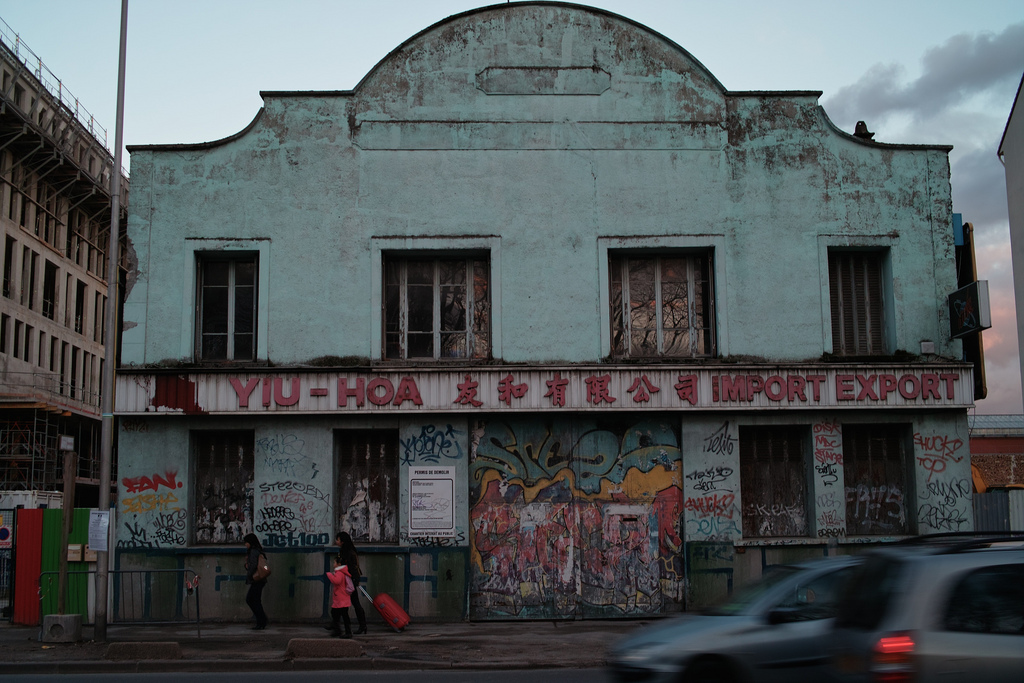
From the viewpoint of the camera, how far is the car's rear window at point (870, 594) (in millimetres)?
5985

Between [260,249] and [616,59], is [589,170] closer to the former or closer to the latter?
[616,59]

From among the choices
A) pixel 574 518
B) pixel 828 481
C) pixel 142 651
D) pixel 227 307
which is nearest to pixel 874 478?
pixel 828 481

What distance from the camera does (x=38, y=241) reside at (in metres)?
46.7

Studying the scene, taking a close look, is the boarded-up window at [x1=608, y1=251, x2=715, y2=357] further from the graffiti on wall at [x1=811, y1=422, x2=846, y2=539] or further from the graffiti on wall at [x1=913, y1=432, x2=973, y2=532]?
the graffiti on wall at [x1=913, y1=432, x2=973, y2=532]

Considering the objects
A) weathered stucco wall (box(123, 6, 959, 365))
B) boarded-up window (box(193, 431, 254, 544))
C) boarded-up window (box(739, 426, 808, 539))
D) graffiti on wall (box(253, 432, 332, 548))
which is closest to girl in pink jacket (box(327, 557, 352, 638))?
graffiti on wall (box(253, 432, 332, 548))

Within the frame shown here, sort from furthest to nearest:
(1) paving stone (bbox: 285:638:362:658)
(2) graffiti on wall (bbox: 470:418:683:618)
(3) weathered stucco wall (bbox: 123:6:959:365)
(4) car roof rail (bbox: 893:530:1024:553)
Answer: (3) weathered stucco wall (bbox: 123:6:959:365) → (2) graffiti on wall (bbox: 470:418:683:618) → (1) paving stone (bbox: 285:638:362:658) → (4) car roof rail (bbox: 893:530:1024:553)

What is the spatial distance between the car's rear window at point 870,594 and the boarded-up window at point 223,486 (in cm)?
1151

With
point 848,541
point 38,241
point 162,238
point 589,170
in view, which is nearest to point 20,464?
point 38,241

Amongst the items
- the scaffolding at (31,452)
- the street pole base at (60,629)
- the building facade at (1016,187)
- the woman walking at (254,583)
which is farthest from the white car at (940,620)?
the scaffolding at (31,452)

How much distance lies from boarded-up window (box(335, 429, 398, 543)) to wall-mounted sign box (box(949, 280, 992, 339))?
31.7 feet

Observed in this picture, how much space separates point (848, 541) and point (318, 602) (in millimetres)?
8814

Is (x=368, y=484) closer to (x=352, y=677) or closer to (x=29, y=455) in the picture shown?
(x=352, y=677)

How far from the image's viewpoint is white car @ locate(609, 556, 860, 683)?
7.35 meters

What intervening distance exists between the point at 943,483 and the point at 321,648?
34.5 feet
